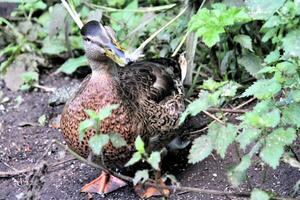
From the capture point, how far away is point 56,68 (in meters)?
6.18

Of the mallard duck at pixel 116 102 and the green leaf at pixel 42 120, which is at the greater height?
the mallard duck at pixel 116 102

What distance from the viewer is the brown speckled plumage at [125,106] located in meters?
4.17

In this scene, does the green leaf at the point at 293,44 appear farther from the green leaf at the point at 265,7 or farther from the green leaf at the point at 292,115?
the green leaf at the point at 292,115

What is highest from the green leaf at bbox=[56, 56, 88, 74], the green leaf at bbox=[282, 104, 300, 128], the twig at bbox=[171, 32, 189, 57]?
the green leaf at bbox=[282, 104, 300, 128]

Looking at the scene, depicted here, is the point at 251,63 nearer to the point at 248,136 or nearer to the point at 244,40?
the point at 244,40

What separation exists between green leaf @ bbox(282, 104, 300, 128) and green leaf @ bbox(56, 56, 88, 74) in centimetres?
259

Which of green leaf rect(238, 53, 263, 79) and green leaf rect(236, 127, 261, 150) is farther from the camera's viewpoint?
green leaf rect(238, 53, 263, 79)

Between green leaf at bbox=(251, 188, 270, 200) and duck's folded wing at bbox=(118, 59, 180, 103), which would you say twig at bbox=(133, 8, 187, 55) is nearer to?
duck's folded wing at bbox=(118, 59, 180, 103)

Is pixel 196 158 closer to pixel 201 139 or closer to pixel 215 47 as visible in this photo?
pixel 201 139

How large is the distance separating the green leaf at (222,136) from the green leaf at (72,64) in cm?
259

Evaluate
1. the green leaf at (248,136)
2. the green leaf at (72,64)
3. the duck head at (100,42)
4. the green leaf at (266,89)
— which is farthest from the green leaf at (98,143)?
the green leaf at (72,64)

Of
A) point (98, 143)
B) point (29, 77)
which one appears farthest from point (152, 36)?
point (98, 143)

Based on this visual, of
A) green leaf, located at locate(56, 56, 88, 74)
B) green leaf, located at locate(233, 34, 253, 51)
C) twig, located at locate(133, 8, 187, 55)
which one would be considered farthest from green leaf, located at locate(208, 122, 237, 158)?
green leaf, located at locate(56, 56, 88, 74)

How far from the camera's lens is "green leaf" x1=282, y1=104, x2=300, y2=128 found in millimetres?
3484
